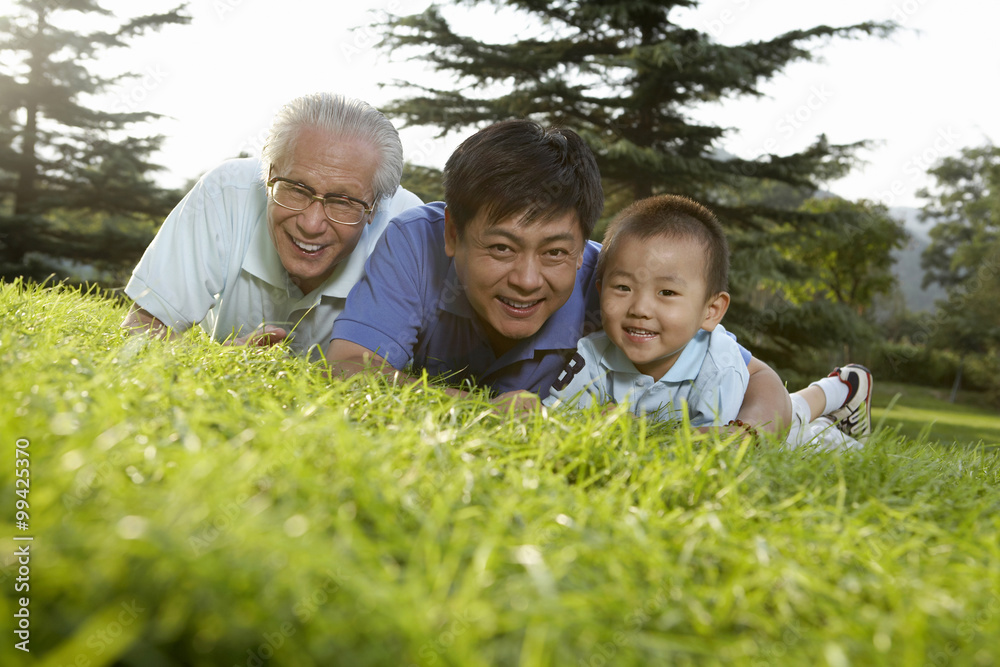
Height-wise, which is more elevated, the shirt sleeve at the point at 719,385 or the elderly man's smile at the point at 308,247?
the elderly man's smile at the point at 308,247

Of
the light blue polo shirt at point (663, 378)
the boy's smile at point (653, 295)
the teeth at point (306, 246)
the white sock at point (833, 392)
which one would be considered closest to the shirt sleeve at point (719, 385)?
the light blue polo shirt at point (663, 378)

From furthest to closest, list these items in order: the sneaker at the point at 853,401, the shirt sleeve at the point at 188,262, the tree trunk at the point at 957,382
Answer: the tree trunk at the point at 957,382 < the sneaker at the point at 853,401 < the shirt sleeve at the point at 188,262

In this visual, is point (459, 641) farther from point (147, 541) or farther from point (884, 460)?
point (884, 460)

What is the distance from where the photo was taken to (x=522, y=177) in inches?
98.5

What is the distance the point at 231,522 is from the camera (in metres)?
0.84

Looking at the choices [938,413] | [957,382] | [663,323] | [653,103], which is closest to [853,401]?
[663,323]

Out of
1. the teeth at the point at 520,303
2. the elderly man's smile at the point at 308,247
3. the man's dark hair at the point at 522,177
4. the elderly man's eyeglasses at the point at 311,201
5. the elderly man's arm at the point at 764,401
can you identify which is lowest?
the elderly man's arm at the point at 764,401

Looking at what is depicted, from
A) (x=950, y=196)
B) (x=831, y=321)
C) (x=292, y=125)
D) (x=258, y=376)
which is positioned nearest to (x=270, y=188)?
(x=292, y=125)

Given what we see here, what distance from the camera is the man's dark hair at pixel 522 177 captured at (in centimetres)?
248

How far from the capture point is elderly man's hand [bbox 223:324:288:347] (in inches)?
84.6

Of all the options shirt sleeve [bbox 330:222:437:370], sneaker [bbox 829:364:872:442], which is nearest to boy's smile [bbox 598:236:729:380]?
shirt sleeve [bbox 330:222:437:370]

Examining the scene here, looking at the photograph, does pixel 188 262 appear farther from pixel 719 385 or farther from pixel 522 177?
pixel 719 385

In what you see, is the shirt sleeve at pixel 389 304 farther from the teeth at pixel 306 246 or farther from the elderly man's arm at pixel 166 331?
the teeth at pixel 306 246

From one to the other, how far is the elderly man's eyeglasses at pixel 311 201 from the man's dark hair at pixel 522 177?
1.60 ft
